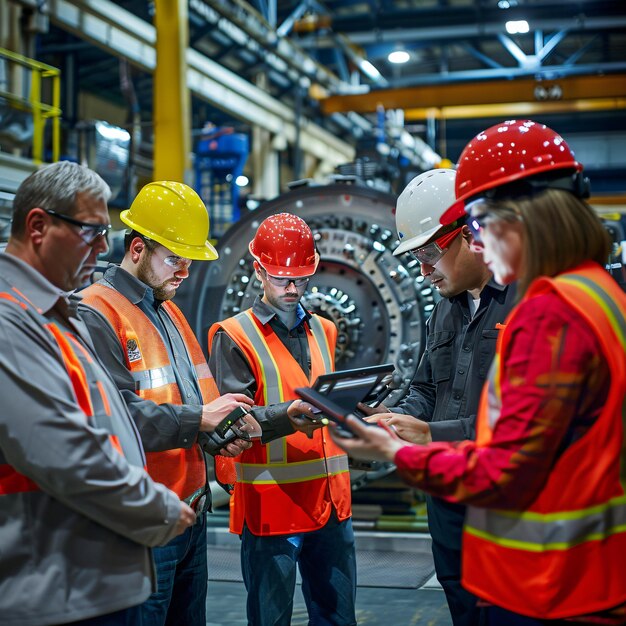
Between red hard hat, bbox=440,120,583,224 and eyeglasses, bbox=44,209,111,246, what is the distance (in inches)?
30.3

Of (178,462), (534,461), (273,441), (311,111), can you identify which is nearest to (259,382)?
(273,441)

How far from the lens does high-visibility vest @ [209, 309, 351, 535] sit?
9.86 feet

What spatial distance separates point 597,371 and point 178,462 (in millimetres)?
1483

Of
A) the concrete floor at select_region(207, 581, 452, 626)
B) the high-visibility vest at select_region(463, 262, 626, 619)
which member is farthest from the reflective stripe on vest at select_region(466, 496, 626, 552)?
the concrete floor at select_region(207, 581, 452, 626)

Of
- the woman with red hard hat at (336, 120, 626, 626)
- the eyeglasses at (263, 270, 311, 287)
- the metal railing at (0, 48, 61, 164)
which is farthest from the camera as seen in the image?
the metal railing at (0, 48, 61, 164)

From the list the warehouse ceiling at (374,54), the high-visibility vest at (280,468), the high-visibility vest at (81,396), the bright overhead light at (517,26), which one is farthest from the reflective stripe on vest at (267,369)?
the bright overhead light at (517,26)

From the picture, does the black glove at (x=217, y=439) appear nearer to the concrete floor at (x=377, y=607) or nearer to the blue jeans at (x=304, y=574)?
the blue jeans at (x=304, y=574)

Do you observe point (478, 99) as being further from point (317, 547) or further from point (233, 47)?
point (317, 547)

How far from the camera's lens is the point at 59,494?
1.70 m

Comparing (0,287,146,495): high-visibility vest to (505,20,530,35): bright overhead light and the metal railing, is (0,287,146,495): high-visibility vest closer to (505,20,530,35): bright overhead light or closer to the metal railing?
the metal railing

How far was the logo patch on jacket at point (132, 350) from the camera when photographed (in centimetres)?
262

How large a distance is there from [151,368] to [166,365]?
2.4 inches

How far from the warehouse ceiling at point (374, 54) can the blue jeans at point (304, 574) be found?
7988 mm

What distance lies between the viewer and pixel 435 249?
281 centimetres
